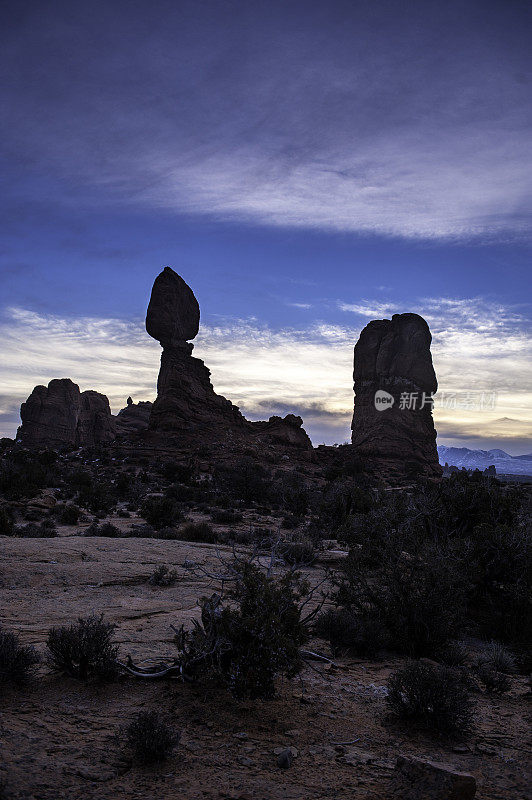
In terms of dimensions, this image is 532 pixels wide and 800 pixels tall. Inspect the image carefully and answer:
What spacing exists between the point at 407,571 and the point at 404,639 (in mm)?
988

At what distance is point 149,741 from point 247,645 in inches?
47.9

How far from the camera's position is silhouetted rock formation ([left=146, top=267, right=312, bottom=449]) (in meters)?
46.9

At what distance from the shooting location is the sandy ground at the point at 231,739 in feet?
10.3

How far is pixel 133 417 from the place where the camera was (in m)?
83.3

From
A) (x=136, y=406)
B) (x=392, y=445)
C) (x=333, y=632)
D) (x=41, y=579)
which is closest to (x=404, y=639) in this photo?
(x=333, y=632)

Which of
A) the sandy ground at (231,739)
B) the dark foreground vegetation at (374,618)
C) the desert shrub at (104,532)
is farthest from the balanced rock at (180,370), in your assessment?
the sandy ground at (231,739)

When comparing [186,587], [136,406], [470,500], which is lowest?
[186,587]

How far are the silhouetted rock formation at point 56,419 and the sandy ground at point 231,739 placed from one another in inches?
2363

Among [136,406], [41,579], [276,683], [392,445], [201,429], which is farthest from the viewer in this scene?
[136,406]

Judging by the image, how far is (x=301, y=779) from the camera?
3.33m

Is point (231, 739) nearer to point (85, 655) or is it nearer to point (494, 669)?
point (85, 655)

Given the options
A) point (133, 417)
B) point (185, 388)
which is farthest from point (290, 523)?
point (133, 417)

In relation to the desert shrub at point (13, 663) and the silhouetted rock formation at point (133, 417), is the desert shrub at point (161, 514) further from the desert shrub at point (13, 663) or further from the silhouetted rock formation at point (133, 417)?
the silhouetted rock formation at point (133, 417)

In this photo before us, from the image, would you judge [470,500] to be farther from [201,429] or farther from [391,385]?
[391,385]
